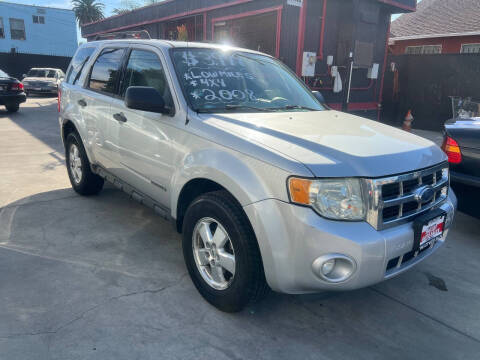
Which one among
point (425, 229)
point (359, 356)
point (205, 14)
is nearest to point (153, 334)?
point (359, 356)

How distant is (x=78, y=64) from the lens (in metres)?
4.89

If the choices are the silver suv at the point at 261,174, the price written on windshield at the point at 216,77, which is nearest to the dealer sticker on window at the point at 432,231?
the silver suv at the point at 261,174

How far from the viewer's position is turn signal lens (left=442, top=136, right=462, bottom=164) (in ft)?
12.6

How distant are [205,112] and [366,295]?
1.87 meters

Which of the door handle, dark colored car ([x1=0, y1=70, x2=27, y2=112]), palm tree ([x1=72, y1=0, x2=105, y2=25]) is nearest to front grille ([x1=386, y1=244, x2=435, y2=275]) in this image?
the door handle

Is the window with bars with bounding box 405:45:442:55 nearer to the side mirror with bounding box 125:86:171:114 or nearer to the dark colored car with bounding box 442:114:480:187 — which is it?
the dark colored car with bounding box 442:114:480:187

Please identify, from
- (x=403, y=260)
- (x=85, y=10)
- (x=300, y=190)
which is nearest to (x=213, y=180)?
(x=300, y=190)

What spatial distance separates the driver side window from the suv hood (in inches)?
22.4

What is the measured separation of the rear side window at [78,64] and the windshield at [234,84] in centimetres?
188

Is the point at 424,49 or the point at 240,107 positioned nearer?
the point at 240,107

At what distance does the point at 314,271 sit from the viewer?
218 cm

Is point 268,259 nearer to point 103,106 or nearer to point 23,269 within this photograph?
point 23,269

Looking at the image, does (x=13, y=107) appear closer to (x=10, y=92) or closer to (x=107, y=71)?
(x=10, y=92)

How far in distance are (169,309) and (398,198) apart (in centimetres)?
168
